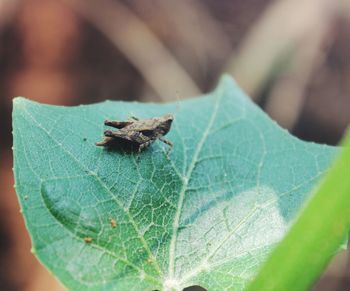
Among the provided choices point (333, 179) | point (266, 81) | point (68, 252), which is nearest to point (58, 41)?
point (266, 81)

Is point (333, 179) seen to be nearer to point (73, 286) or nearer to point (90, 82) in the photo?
point (73, 286)

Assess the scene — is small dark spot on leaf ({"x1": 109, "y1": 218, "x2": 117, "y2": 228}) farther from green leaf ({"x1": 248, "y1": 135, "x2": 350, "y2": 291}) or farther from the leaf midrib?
green leaf ({"x1": 248, "y1": 135, "x2": 350, "y2": 291})

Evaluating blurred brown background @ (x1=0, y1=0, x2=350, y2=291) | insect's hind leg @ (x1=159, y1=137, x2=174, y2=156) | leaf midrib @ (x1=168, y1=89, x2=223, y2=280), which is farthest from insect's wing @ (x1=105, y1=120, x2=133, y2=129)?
blurred brown background @ (x1=0, y1=0, x2=350, y2=291)

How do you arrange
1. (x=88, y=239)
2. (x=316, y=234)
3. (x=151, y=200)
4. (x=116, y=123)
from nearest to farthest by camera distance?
(x=316, y=234), (x=88, y=239), (x=151, y=200), (x=116, y=123)

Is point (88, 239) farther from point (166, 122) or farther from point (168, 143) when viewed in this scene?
point (166, 122)

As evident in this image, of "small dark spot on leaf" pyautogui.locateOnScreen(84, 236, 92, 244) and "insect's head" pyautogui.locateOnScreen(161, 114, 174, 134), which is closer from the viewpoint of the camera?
"small dark spot on leaf" pyautogui.locateOnScreen(84, 236, 92, 244)

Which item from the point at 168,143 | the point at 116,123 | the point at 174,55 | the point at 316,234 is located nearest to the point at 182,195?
the point at 168,143

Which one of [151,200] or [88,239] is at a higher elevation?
[151,200]
